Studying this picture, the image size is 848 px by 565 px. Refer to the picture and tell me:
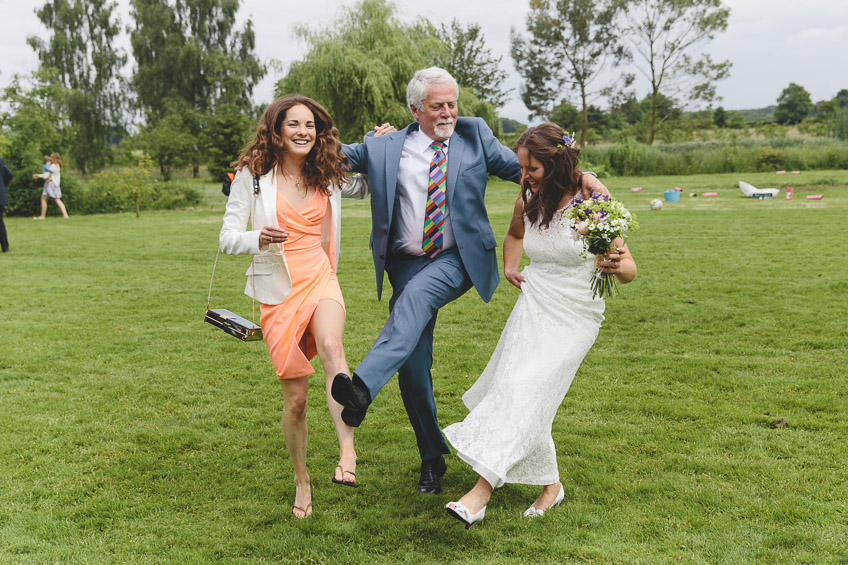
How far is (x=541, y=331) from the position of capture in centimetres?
404

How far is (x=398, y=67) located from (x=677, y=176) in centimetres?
1513

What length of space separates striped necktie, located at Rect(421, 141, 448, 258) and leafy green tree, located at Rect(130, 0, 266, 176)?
167 ft

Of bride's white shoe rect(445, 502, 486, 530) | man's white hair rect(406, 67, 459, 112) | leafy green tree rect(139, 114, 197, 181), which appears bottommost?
bride's white shoe rect(445, 502, 486, 530)

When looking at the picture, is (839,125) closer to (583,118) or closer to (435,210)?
(583,118)

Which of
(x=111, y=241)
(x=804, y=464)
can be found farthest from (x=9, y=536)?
(x=111, y=241)

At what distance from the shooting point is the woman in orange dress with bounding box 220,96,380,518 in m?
3.97

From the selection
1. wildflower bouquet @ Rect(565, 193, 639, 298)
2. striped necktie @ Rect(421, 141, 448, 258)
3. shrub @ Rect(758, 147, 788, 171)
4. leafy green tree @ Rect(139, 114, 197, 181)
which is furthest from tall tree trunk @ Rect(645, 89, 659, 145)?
wildflower bouquet @ Rect(565, 193, 639, 298)

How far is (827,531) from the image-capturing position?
3768mm

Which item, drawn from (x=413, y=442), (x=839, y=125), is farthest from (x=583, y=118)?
(x=413, y=442)

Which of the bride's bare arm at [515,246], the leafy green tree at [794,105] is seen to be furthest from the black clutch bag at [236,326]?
the leafy green tree at [794,105]

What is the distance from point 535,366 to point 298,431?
4.46 ft

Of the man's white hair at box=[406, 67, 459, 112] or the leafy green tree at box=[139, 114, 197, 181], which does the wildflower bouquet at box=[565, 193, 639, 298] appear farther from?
the leafy green tree at box=[139, 114, 197, 181]

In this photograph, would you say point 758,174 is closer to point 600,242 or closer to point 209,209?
point 209,209

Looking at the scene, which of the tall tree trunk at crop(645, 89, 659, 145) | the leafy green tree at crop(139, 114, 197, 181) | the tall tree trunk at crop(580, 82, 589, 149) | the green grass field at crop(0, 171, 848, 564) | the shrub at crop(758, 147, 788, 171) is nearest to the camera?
the green grass field at crop(0, 171, 848, 564)
